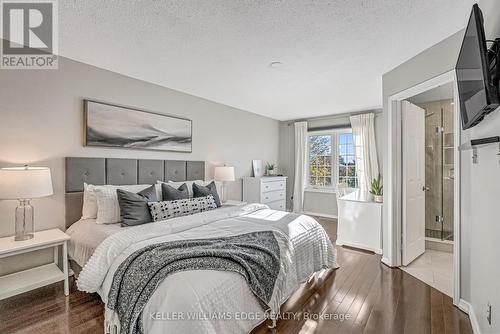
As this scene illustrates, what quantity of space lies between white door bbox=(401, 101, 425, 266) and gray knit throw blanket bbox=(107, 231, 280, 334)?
206 cm

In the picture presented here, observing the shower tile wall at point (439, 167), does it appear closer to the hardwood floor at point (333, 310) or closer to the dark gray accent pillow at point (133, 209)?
the hardwood floor at point (333, 310)

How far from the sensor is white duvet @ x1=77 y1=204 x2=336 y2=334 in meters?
1.30

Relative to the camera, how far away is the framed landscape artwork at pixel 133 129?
281 centimetres

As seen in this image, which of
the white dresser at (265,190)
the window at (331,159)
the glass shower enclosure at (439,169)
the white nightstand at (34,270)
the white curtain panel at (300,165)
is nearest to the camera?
the white nightstand at (34,270)

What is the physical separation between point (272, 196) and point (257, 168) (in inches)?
29.2

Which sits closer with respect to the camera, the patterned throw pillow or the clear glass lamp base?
the clear glass lamp base

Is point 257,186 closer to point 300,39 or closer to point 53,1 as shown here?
point 300,39

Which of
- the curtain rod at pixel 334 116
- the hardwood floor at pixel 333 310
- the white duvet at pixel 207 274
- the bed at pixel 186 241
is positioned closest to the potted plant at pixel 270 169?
the curtain rod at pixel 334 116

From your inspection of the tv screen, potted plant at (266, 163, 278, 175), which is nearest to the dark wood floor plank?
the tv screen

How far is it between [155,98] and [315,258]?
2926mm

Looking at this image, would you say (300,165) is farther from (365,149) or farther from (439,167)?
(439,167)

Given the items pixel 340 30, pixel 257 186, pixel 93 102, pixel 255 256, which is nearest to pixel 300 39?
pixel 340 30

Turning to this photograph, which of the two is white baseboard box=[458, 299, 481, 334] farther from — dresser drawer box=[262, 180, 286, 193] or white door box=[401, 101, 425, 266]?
dresser drawer box=[262, 180, 286, 193]

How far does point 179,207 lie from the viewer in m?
2.68
